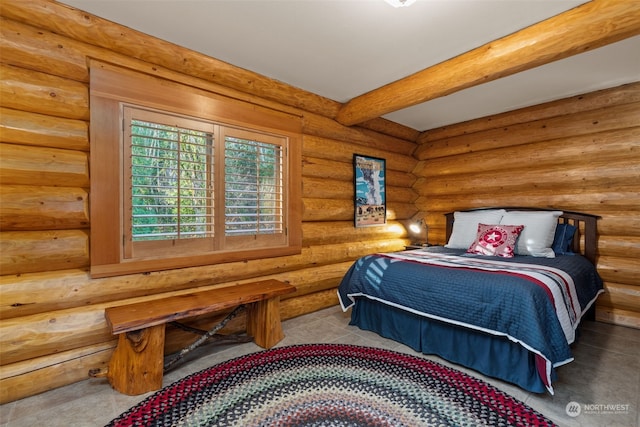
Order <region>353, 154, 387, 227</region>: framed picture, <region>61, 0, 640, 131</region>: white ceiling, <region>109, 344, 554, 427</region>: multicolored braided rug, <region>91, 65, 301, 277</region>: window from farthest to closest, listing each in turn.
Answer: <region>353, 154, 387, 227</region>: framed picture → <region>91, 65, 301, 277</region>: window → <region>61, 0, 640, 131</region>: white ceiling → <region>109, 344, 554, 427</region>: multicolored braided rug

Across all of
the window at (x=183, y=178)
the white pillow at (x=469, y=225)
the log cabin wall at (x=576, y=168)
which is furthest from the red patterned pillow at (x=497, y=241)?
the window at (x=183, y=178)

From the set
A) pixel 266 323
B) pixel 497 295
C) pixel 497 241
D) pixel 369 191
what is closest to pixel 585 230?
pixel 497 241

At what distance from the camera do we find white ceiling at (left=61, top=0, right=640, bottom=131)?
2133 mm

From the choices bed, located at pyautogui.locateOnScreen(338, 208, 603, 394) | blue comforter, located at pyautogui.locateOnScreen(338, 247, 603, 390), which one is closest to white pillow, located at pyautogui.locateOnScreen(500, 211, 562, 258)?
bed, located at pyautogui.locateOnScreen(338, 208, 603, 394)

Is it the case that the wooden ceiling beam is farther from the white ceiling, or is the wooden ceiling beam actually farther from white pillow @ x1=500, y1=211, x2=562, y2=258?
white pillow @ x1=500, y1=211, x2=562, y2=258

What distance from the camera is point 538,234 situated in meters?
3.36

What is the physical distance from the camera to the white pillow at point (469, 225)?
3.83 metres

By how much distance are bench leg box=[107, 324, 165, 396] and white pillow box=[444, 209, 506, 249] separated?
11.3 ft

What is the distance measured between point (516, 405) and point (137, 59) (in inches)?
144

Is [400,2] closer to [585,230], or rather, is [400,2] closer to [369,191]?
[369,191]

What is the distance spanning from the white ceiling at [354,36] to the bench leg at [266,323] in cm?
224

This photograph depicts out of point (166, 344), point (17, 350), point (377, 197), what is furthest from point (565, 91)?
point (17, 350)

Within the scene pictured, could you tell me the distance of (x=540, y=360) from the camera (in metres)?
1.97

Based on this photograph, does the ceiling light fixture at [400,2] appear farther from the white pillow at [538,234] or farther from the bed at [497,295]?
the white pillow at [538,234]
